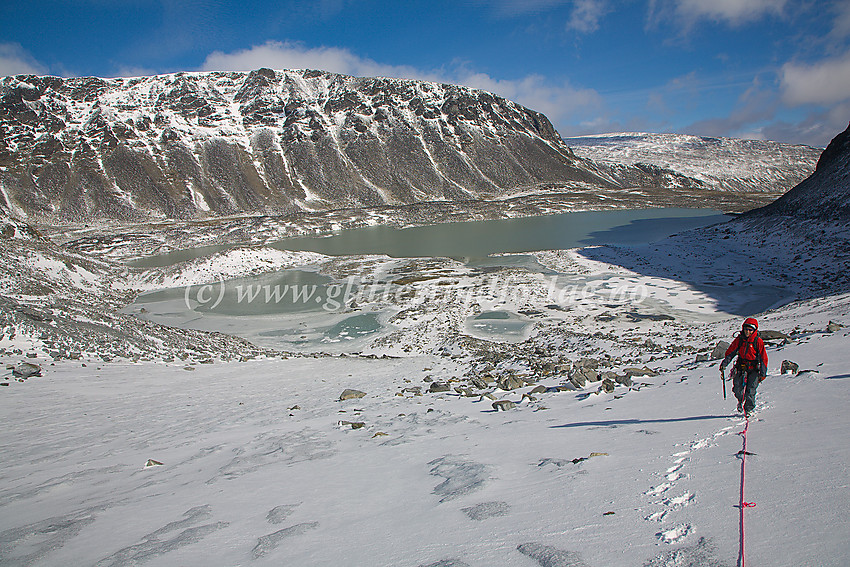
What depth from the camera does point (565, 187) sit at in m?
116

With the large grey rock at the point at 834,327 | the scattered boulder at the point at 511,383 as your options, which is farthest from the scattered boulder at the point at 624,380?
the large grey rock at the point at 834,327

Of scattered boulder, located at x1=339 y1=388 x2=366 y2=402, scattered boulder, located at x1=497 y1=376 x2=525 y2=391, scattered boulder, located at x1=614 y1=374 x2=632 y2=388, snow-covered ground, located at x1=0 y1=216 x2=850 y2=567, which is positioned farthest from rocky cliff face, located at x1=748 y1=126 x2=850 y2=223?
scattered boulder, located at x1=339 y1=388 x2=366 y2=402

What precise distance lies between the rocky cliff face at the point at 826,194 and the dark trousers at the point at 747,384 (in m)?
34.1

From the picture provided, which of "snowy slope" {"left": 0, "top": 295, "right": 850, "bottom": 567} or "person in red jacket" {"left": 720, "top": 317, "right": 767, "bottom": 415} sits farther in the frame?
"person in red jacket" {"left": 720, "top": 317, "right": 767, "bottom": 415}

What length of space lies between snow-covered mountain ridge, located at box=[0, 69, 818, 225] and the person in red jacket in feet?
304

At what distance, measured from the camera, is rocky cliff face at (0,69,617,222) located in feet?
315

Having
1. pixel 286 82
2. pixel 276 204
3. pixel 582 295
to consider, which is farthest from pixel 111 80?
pixel 582 295

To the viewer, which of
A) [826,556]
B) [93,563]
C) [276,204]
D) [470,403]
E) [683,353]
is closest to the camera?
[826,556]

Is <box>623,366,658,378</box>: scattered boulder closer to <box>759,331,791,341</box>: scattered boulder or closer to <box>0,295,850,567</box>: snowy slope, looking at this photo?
<box>0,295,850,567</box>: snowy slope

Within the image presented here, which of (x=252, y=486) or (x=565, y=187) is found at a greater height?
(x=565, y=187)

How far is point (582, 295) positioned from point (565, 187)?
317ft

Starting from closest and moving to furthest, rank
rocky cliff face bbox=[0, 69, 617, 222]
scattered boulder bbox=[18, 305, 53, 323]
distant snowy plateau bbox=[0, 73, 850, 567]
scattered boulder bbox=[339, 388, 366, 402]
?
distant snowy plateau bbox=[0, 73, 850, 567], scattered boulder bbox=[339, 388, 366, 402], scattered boulder bbox=[18, 305, 53, 323], rocky cliff face bbox=[0, 69, 617, 222]

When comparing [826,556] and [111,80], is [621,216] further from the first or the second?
[111,80]

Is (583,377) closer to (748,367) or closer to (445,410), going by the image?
(445,410)
